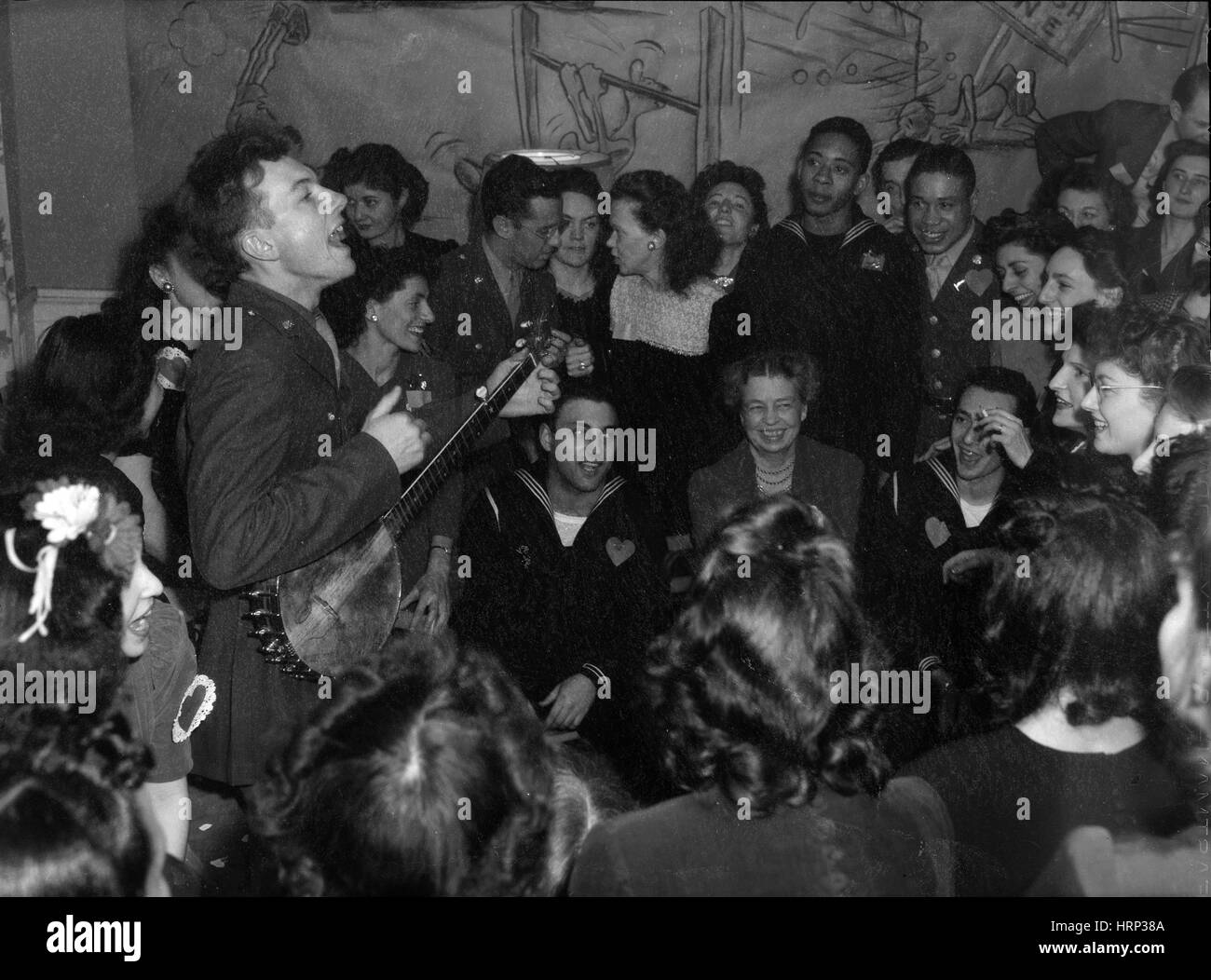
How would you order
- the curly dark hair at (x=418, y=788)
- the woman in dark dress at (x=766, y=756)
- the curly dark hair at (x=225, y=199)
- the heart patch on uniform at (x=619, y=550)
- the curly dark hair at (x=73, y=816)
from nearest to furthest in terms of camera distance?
the curly dark hair at (x=418, y=788) < the curly dark hair at (x=73, y=816) < the woman in dark dress at (x=766, y=756) < the curly dark hair at (x=225, y=199) < the heart patch on uniform at (x=619, y=550)

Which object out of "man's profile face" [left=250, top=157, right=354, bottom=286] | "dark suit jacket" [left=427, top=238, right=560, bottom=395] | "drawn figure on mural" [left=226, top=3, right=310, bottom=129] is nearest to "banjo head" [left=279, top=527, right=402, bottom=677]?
"dark suit jacket" [left=427, top=238, right=560, bottom=395]

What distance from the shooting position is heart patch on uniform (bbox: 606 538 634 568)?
143 inches

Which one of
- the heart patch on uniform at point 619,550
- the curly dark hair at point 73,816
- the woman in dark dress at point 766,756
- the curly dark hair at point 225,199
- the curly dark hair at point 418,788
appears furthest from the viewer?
the heart patch on uniform at point 619,550

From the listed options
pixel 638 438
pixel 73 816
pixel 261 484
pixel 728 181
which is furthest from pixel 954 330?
pixel 73 816

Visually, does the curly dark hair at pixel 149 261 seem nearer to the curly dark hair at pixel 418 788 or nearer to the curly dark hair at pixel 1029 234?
the curly dark hair at pixel 418 788

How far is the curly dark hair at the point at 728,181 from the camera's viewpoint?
3.65 metres

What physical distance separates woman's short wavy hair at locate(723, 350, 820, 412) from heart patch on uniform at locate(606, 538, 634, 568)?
0.40 m

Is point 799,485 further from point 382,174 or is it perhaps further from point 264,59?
point 264,59

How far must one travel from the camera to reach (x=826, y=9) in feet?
11.9

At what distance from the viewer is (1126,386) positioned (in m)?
3.71

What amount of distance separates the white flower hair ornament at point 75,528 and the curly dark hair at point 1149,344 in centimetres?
231

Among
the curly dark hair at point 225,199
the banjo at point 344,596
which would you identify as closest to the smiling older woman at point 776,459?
the banjo at point 344,596
